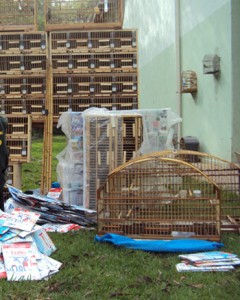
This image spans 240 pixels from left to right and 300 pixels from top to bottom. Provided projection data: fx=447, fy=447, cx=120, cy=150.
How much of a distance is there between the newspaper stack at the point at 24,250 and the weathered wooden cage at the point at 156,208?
2.60 feet

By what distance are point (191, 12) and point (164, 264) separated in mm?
7806

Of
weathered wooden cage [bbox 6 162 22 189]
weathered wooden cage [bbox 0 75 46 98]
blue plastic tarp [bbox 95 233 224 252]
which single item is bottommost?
blue plastic tarp [bbox 95 233 224 252]

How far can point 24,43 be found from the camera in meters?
8.67

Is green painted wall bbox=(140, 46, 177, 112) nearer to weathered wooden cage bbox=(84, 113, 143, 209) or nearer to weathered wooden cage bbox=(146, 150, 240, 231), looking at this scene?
weathered wooden cage bbox=(84, 113, 143, 209)

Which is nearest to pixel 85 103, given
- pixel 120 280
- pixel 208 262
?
pixel 208 262

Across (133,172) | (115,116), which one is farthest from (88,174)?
(133,172)

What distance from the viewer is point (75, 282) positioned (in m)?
3.69

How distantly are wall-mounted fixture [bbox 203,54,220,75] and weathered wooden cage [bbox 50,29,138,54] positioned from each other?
1412 millimetres

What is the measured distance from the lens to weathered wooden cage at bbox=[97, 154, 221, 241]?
15.6 ft

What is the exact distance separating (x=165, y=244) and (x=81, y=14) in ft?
24.0

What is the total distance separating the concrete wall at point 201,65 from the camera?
792 centimetres

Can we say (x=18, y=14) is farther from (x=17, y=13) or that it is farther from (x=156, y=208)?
(x=156, y=208)

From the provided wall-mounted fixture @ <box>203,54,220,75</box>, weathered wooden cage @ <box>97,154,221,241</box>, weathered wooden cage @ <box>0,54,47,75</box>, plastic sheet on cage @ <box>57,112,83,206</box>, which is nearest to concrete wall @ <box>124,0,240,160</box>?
wall-mounted fixture @ <box>203,54,220,75</box>

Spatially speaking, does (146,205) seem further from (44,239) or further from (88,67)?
(88,67)
